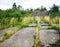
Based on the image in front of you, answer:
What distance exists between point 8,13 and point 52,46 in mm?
12009

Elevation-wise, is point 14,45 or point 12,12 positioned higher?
point 12,12

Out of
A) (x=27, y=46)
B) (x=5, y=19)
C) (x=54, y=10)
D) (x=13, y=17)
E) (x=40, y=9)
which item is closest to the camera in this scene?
(x=27, y=46)

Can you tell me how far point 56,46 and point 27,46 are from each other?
3.73ft

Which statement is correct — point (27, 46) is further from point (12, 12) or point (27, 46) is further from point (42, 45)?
point (12, 12)

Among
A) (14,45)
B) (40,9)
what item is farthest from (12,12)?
(40,9)

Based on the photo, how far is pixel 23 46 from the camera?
700 centimetres

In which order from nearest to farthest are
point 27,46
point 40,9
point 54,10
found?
point 27,46
point 54,10
point 40,9

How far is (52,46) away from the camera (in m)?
7.21

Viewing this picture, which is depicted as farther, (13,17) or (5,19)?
(13,17)

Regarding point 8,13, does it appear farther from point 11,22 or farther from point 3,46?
point 3,46

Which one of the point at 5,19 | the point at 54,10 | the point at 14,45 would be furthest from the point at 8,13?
the point at 14,45

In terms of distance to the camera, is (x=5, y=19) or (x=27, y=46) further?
(x=5, y=19)

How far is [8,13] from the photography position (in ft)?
61.4

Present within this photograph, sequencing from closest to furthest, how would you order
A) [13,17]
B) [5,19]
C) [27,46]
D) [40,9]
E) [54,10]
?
1. [27,46]
2. [5,19]
3. [13,17]
4. [54,10]
5. [40,9]
